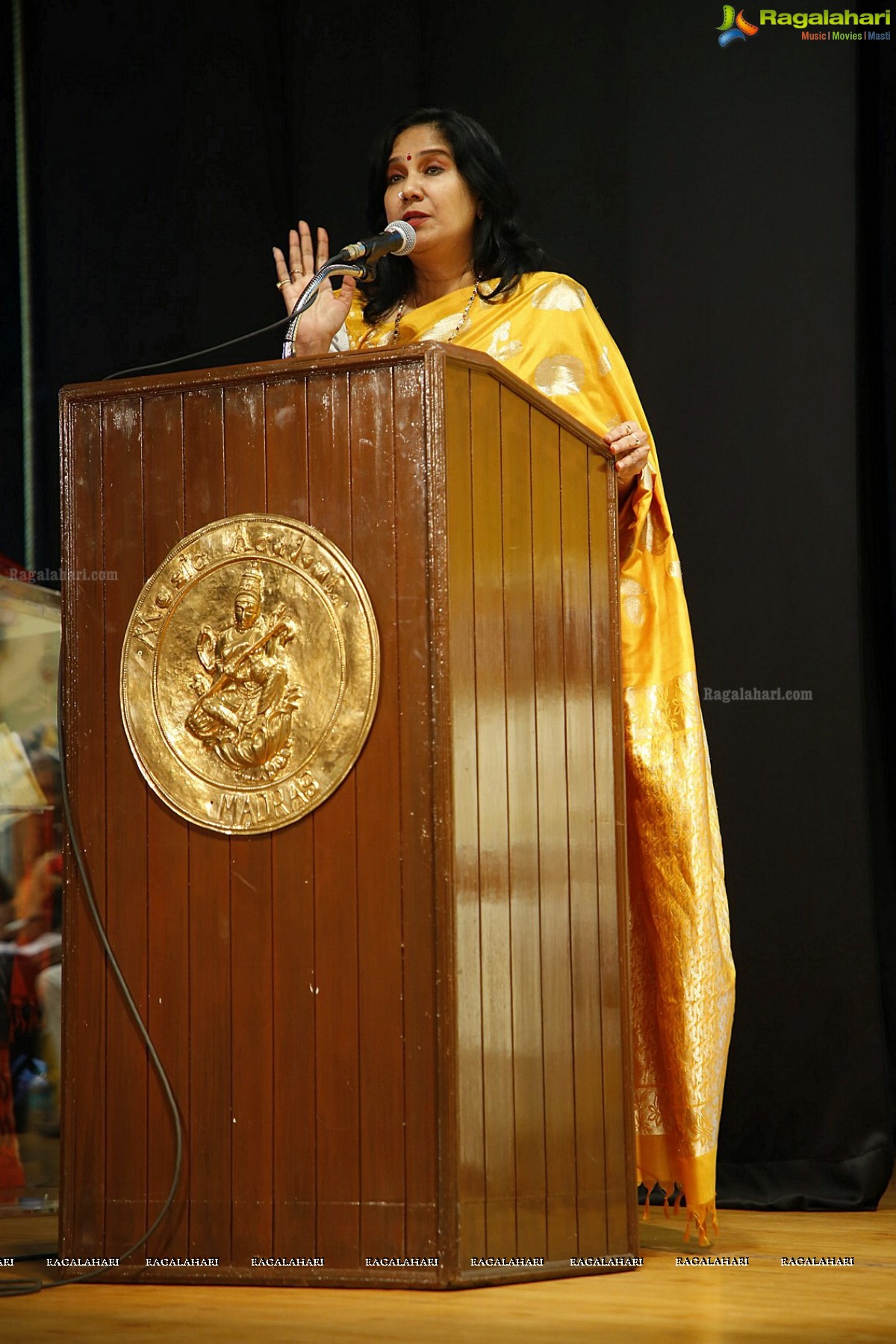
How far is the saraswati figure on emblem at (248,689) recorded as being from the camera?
189cm

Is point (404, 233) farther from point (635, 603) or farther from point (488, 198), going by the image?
point (635, 603)

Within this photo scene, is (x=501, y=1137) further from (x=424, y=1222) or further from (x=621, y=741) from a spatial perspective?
(x=621, y=741)

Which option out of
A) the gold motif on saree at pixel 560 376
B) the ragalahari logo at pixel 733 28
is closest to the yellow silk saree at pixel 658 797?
the gold motif on saree at pixel 560 376

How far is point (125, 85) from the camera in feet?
10.8

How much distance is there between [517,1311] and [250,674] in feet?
2.55

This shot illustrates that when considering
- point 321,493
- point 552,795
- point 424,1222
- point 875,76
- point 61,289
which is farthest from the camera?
point 61,289

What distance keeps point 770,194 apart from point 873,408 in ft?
1.51

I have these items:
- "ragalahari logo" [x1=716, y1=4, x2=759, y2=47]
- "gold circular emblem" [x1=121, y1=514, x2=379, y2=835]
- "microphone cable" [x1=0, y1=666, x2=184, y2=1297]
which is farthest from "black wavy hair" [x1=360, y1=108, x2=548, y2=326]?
"microphone cable" [x1=0, y1=666, x2=184, y2=1297]

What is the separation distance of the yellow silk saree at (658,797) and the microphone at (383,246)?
16cm

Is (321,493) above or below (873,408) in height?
below

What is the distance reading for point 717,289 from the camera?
3.09 meters

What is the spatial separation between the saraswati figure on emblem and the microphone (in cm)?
56

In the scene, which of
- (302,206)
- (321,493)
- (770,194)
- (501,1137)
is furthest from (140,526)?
(770,194)

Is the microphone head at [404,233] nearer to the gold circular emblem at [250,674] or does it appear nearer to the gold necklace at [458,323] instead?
the gold necklace at [458,323]
